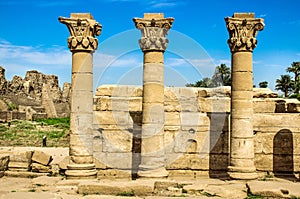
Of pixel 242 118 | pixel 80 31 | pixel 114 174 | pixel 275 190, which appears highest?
pixel 80 31

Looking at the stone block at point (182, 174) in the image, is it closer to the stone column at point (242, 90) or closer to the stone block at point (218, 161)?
the stone block at point (218, 161)

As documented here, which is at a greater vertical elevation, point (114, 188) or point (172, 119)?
point (172, 119)

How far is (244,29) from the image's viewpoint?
1388 cm

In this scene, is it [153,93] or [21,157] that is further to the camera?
[21,157]

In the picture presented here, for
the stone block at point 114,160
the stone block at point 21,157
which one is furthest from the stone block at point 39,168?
the stone block at point 114,160

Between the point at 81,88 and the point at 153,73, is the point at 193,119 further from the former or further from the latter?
the point at 81,88

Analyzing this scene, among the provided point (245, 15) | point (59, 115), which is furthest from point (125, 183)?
point (59, 115)

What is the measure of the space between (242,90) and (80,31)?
622 centimetres

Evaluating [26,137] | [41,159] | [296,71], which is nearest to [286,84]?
[296,71]

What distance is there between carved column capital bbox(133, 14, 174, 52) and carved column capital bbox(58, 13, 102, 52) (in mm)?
1740

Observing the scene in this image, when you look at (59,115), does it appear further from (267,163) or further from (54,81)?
(267,163)

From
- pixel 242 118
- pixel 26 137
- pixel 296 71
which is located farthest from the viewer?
pixel 296 71

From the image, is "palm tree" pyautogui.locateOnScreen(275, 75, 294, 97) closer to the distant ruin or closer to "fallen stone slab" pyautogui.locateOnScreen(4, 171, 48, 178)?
the distant ruin

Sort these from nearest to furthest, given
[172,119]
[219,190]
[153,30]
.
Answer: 1. [219,190]
2. [153,30]
3. [172,119]
